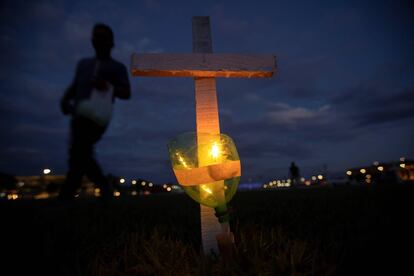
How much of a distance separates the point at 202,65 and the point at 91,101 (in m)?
1.02

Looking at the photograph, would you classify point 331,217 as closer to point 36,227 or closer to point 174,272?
point 174,272

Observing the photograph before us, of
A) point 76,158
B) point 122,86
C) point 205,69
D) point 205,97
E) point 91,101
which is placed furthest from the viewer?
point 205,97

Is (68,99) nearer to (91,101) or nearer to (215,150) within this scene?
(91,101)

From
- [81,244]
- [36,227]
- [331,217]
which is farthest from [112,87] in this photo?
[331,217]

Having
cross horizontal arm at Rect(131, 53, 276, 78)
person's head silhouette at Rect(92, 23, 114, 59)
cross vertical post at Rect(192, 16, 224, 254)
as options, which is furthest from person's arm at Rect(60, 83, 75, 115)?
cross vertical post at Rect(192, 16, 224, 254)

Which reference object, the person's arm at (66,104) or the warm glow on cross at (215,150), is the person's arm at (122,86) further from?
the warm glow on cross at (215,150)

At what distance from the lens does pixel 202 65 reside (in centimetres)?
240

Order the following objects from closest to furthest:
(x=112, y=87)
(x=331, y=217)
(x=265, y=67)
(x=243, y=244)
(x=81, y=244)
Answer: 1. (x=112, y=87)
2. (x=243, y=244)
3. (x=265, y=67)
4. (x=81, y=244)
5. (x=331, y=217)

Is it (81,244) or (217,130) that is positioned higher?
(217,130)

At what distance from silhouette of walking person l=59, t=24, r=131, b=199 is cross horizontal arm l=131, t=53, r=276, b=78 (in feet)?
0.77

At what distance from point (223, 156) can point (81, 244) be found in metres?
1.94

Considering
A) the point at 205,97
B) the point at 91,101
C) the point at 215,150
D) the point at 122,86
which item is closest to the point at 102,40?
the point at 122,86

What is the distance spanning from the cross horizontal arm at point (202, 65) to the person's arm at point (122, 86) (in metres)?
0.18

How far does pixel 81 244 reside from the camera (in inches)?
113
